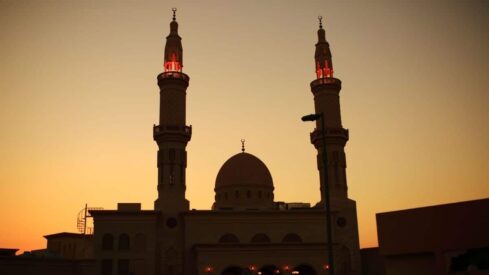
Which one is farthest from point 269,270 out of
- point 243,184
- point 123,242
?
point 243,184

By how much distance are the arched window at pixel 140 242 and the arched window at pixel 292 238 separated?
13.9 metres

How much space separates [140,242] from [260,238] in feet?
38.9

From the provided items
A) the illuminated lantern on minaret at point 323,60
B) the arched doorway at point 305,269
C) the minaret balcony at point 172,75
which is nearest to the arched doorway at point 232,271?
the arched doorway at point 305,269

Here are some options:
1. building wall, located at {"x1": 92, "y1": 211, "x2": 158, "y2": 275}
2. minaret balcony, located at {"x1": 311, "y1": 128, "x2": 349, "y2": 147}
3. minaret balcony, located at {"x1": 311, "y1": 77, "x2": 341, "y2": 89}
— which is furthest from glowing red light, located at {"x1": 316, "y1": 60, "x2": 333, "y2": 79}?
building wall, located at {"x1": 92, "y1": 211, "x2": 158, "y2": 275}

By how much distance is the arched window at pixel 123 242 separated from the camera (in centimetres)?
4994

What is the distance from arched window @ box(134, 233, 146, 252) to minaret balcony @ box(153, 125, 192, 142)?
9.99m

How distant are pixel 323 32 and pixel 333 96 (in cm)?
841

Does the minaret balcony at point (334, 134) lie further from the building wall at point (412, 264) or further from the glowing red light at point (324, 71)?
the building wall at point (412, 264)

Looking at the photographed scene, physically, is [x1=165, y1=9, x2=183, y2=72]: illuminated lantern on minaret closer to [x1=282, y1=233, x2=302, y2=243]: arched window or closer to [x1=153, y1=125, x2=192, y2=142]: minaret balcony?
[x1=153, y1=125, x2=192, y2=142]: minaret balcony

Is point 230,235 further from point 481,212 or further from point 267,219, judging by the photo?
point 481,212

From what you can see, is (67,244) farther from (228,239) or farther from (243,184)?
(228,239)

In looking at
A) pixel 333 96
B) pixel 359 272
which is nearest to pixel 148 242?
pixel 359 272

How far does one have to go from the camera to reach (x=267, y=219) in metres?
52.7

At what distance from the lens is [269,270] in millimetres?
48531
